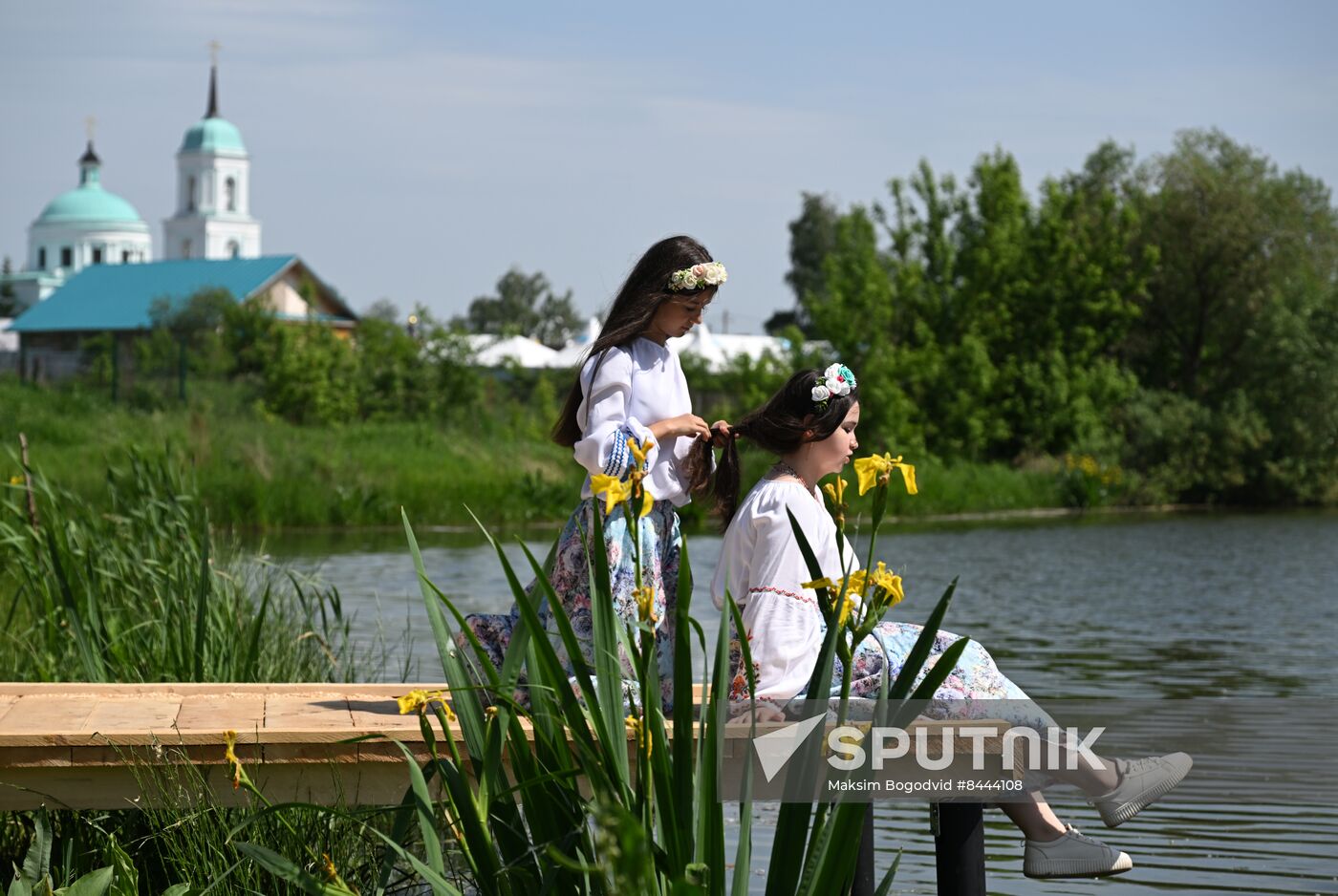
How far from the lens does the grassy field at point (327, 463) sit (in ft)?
60.2

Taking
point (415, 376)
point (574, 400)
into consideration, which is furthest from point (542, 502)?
point (574, 400)

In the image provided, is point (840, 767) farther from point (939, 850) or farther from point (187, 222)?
point (187, 222)

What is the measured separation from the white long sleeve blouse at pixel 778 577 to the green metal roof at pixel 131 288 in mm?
44406

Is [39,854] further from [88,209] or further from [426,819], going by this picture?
[88,209]

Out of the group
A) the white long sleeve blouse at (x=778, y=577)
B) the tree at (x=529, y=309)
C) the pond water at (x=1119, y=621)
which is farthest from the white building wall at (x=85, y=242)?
the white long sleeve blouse at (x=778, y=577)

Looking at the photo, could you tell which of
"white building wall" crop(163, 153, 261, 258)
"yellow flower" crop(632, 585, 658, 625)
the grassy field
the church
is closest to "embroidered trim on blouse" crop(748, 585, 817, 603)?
"yellow flower" crop(632, 585, 658, 625)

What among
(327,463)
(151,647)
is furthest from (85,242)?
(151,647)

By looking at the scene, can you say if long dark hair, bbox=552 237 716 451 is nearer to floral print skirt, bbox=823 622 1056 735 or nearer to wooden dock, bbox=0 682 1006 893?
floral print skirt, bbox=823 622 1056 735

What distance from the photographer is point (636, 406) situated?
3.90m

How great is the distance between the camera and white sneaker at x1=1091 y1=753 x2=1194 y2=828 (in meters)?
3.54

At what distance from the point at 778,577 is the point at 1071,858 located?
813 mm

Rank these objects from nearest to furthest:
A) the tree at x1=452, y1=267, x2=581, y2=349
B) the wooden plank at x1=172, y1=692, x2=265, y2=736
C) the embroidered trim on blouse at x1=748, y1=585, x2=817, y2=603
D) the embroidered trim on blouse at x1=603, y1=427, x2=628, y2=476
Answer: the wooden plank at x1=172, y1=692, x2=265, y2=736 < the embroidered trim on blouse at x1=748, y1=585, x2=817, y2=603 < the embroidered trim on blouse at x1=603, y1=427, x2=628, y2=476 < the tree at x1=452, y1=267, x2=581, y2=349

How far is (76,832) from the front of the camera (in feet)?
12.6

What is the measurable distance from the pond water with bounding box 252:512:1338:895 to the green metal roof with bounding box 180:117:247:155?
66.8 meters
